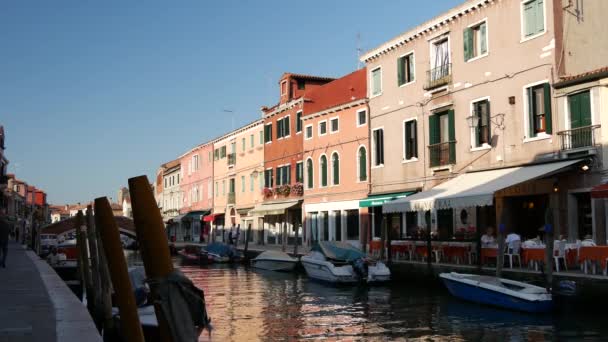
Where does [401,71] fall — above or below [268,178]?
above

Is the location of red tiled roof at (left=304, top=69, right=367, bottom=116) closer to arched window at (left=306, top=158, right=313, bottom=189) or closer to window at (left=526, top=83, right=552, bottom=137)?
arched window at (left=306, top=158, right=313, bottom=189)

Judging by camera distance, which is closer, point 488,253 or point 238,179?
point 488,253

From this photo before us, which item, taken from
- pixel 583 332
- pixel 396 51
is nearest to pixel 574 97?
pixel 583 332

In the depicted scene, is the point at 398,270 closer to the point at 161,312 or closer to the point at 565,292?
the point at 565,292

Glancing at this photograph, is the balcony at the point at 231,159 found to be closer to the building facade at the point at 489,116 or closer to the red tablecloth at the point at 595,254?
the building facade at the point at 489,116

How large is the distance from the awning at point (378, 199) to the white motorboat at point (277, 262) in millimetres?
3899

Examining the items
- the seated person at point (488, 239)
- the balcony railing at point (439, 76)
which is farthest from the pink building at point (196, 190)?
the seated person at point (488, 239)

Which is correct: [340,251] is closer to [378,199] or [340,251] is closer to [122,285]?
[378,199]

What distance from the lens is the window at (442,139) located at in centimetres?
2547

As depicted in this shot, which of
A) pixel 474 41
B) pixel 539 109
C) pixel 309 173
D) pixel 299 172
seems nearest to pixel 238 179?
pixel 299 172

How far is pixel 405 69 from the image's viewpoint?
2884 centimetres

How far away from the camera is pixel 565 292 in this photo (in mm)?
15602

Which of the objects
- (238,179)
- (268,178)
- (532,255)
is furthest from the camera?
(238,179)

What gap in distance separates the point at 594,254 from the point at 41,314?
40.3ft
